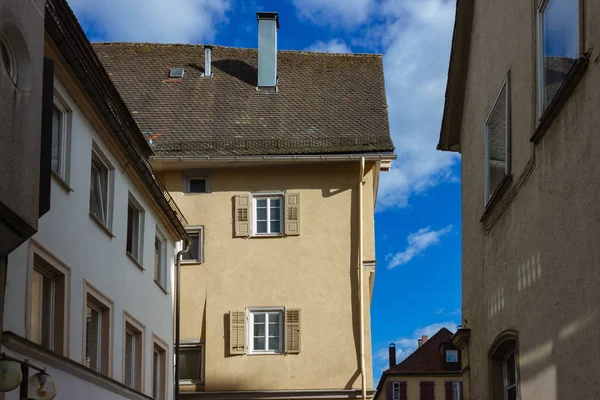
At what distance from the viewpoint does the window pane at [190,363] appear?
2580 centimetres

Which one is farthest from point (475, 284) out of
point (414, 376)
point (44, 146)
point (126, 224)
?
point (414, 376)

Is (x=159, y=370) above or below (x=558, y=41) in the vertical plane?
below

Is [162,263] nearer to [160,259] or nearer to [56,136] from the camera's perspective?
[160,259]

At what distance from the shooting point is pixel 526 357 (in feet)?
33.5

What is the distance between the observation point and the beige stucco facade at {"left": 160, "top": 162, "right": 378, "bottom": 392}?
25.4m

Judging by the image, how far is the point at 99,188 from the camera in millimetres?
16859

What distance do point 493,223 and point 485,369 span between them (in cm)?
178

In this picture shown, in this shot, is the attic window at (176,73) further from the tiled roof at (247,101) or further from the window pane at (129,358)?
the window pane at (129,358)

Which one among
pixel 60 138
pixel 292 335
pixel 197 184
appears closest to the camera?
pixel 60 138

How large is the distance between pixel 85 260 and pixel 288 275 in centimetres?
1129

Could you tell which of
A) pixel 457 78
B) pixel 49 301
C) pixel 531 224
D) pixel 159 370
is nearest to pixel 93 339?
pixel 49 301

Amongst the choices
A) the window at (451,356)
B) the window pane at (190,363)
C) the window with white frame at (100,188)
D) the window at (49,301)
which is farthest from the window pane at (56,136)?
the window at (451,356)

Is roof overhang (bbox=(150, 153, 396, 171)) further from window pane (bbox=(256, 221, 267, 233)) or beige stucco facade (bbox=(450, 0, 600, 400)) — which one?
beige stucco facade (bbox=(450, 0, 600, 400))

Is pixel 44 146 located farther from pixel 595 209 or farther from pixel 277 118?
pixel 277 118
